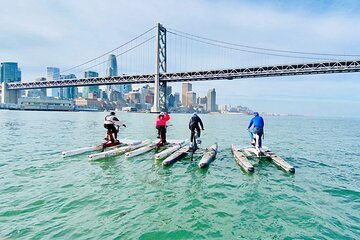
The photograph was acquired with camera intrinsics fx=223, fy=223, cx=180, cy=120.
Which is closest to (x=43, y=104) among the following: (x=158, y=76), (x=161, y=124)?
(x=158, y=76)

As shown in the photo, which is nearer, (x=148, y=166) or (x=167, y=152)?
(x=148, y=166)

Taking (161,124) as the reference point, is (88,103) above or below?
above

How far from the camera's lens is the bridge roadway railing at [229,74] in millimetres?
68500

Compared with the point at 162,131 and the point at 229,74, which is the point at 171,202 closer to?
the point at 162,131

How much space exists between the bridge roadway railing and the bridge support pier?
614 inches

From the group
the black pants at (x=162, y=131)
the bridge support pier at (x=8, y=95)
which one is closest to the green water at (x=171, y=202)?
the black pants at (x=162, y=131)

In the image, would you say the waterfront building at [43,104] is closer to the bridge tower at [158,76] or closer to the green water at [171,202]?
the bridge tower at [158,76]

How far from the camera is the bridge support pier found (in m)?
117

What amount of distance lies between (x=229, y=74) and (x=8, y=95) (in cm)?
11517

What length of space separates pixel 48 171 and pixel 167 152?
17.1ft

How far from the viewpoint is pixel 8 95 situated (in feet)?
388

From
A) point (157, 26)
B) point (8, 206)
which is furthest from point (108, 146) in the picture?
point (157, 26)

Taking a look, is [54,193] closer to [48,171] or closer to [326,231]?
[48,171]

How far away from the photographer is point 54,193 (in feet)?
21.3
